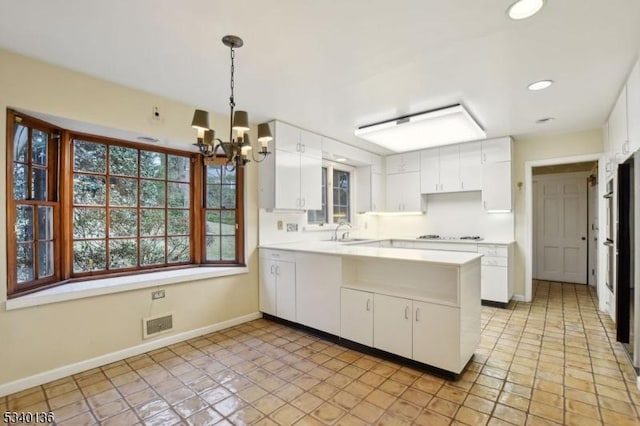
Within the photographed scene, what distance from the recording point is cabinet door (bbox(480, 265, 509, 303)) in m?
4.29

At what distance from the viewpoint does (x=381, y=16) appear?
6.15ft

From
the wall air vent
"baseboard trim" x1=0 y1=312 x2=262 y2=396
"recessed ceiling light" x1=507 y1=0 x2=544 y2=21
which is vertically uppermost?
"recessed ceiling light" x1=507 y1=0 x2=544 y2=21

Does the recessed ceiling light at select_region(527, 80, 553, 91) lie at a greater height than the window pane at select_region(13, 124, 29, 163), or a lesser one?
greater

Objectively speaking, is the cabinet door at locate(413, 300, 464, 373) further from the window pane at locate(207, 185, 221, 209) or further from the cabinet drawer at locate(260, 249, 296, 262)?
the window pane at locate(207, 185, 221, 209)

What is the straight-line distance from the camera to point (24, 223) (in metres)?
2.53

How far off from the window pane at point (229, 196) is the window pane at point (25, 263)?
1827mm

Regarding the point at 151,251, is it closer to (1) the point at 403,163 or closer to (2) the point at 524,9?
(2) the point at 524,9

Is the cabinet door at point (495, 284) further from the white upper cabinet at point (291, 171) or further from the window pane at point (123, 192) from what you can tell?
the window pane at point (123, 192)

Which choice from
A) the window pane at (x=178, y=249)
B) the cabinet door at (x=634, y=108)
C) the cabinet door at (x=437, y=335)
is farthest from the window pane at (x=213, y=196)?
the cabinet door at (x=634, y=108)

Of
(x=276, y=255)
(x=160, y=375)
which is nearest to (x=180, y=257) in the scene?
(x=276, y=255)

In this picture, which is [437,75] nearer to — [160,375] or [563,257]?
[160,375]

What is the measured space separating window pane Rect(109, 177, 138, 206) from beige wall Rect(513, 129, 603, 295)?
5.12 meters

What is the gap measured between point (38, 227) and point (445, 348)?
3.50 meters

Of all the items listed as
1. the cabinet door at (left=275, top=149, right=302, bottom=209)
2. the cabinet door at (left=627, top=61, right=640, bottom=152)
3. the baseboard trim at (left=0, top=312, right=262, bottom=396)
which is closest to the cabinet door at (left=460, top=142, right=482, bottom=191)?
the cabinet door at (left=627, top=61, right=640, bottom=152)
